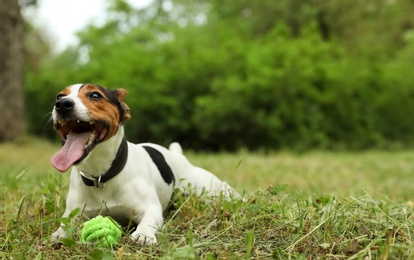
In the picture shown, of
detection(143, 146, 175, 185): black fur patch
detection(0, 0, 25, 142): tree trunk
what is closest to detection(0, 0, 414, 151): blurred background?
detection(0, 0, 25, 142): tree trunk

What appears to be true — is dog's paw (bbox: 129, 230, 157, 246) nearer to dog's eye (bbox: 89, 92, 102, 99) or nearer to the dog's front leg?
the dog's front leg

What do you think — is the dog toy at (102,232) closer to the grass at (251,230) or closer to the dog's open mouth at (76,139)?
the grass at (251,230)

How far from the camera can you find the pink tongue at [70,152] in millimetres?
2580

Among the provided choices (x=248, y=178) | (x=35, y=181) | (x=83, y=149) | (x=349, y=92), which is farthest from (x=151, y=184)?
(x=349, y=92)

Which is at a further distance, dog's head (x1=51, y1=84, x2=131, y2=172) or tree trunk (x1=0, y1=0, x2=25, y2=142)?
tree trunk (x1=0, y1=0, x2=25, y2=142)

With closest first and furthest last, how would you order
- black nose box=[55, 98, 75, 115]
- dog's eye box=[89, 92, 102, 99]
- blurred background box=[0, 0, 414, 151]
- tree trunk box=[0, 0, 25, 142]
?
black nose box=[55, 98, 75, 115] → dog's eye box=[89, 92, 102, 99] → tree trunk box=[0, 0, 25, 142] → blurred background box=[0, 0, 414, 151]

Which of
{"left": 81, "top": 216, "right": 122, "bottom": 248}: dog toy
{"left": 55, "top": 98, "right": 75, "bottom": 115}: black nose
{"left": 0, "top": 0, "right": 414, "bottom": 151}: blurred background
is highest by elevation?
{"left": 55, "top": 98, "right": 75, "bottom": 115}: black nose

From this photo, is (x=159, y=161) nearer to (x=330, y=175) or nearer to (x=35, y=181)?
(x=35, y=181)

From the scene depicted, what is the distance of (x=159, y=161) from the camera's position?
337 centimetres

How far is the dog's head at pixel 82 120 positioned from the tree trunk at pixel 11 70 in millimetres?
6412

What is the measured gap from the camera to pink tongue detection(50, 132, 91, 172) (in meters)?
2.58

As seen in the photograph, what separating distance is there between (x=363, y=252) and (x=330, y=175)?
5087 millimetres

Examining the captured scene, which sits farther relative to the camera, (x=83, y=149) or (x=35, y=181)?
(x=35, y=181)

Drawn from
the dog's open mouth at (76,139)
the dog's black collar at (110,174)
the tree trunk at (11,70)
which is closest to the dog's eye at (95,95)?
the dog's open mouth at (76,139)
